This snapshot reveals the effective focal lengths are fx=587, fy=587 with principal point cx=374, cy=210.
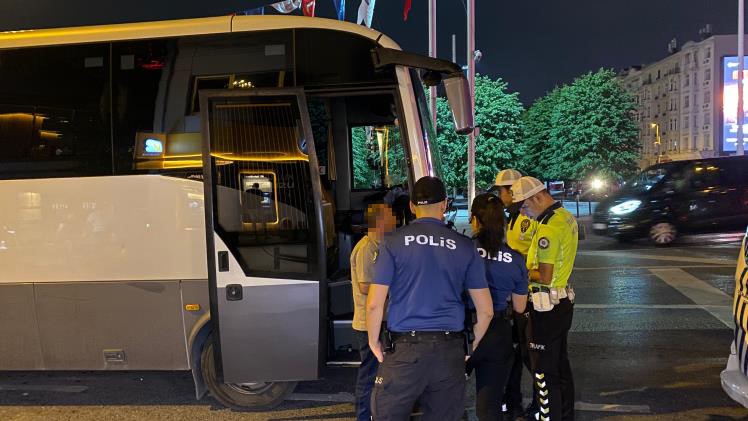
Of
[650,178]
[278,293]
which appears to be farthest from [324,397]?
[650,178]

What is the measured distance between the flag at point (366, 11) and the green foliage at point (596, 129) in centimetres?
2253

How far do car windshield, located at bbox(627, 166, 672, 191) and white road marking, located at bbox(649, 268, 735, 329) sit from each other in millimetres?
4078

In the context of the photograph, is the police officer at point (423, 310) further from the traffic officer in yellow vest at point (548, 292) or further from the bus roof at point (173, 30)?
the bus roof at point (173, 30)

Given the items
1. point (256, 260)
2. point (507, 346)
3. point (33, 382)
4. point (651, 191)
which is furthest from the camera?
point (651, 191)

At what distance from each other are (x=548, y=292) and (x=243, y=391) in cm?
268

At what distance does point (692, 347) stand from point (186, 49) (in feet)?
20.5

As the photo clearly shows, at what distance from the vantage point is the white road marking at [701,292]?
823 cm

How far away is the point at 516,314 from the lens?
4.35 meters

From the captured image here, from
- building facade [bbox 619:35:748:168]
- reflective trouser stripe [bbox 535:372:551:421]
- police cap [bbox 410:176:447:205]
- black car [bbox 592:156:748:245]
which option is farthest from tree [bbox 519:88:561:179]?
police cap [bbox 410:176:447:205]

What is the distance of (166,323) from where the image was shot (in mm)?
4875

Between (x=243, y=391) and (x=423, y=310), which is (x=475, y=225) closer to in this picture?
(x=423, y=310)

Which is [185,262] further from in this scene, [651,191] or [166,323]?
[651,191]

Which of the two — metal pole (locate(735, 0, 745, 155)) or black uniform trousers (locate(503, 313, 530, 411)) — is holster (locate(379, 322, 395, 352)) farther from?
metal pole (locate(735, 0, 745, 155))

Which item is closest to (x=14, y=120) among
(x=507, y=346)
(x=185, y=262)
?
(x=185, y=262)
